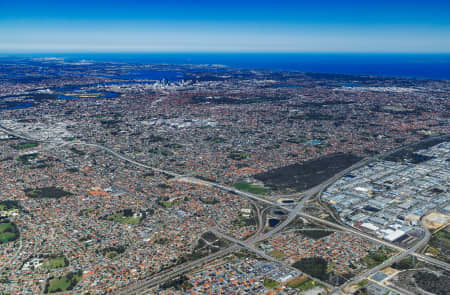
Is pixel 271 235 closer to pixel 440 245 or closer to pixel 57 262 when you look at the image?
pixel 440 245

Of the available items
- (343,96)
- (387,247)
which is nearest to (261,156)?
(387,247)

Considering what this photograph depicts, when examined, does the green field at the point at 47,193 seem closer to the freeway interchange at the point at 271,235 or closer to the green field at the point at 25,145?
the freeway interchange at the point at 271,235

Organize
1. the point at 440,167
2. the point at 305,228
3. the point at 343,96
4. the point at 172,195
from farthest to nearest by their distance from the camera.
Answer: the point at 343,96 → the point at 440,167 → the point at 172,195 → the point at 305,228

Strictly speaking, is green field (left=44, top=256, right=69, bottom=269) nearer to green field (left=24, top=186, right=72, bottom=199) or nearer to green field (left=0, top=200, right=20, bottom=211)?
green field (left=0, top=200, right=20, bottom=211)

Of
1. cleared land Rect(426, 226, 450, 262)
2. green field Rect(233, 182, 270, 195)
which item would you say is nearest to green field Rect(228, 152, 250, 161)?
green field Rect(233, 182, 270, 195)

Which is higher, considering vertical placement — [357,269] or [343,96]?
[343,96]

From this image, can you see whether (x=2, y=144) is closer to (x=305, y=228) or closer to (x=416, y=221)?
(x=305, y=228)

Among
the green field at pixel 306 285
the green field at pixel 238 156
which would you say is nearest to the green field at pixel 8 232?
the green field at pixel 306 285
